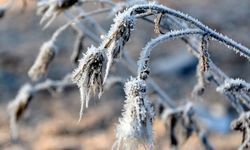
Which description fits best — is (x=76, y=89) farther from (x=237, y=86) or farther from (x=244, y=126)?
(x=237, y=86)

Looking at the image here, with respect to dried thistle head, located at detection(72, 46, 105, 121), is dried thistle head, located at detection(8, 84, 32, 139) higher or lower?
higher

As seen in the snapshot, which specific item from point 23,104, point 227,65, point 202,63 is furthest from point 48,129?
point 202,63

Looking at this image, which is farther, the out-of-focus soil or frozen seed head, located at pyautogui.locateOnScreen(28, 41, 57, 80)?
the out-of-focus soil

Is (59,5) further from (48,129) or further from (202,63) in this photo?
(48,129)

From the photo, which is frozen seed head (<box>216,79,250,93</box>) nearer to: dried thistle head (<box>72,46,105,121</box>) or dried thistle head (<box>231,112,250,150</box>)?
dried thistle head (<box>231,112,250,150</box>)

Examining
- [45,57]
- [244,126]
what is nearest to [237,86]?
[244,126]

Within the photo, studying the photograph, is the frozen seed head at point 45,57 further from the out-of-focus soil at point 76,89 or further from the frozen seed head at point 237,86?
the out-of-focus soil at point 76,89

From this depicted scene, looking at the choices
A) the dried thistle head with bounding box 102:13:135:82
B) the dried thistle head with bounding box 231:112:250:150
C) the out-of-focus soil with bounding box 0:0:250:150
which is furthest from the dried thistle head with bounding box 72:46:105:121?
the out-of-focus soil with bounding box 0:0:250:150
